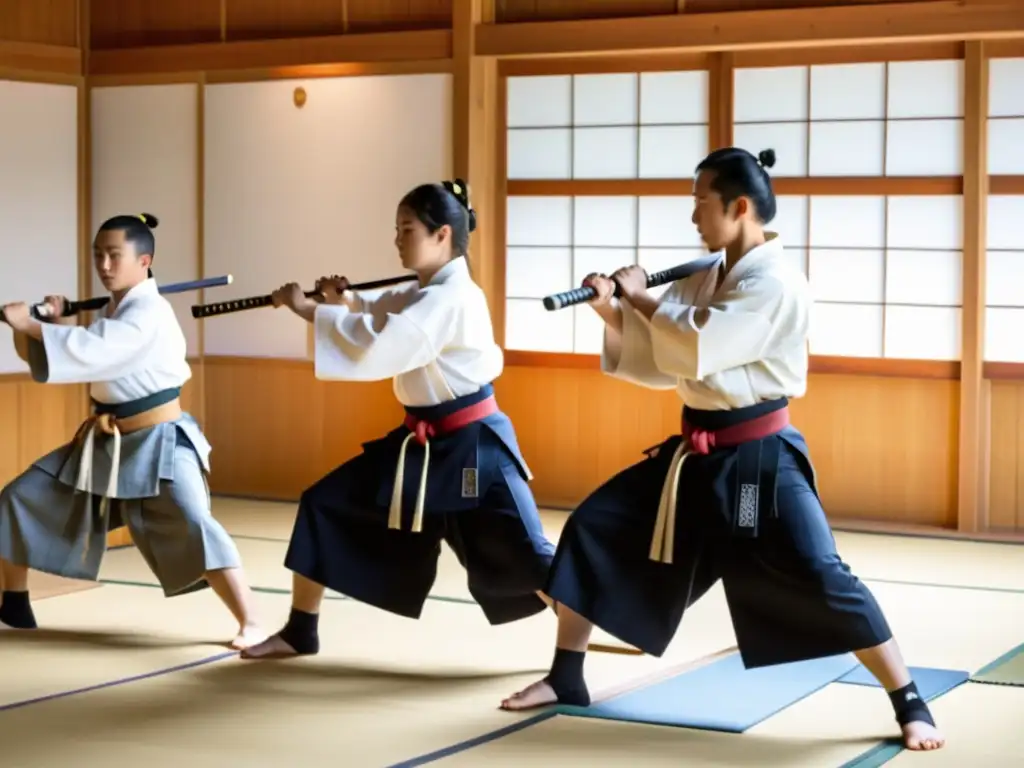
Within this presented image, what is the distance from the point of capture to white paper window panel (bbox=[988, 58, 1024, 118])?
6641 mm

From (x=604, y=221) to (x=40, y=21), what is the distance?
2.79 meters

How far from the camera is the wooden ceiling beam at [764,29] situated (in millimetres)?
6465

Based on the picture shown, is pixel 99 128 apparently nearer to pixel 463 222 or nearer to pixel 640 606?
pixel 463 222

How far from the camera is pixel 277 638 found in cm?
445

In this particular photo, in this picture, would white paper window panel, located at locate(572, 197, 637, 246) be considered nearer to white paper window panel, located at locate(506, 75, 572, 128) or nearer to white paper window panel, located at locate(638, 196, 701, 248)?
white paper window panel, located at locate(638, 196, 701, 248)

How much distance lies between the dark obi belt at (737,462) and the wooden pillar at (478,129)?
3.60 meters

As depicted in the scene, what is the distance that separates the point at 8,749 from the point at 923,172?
4.57m

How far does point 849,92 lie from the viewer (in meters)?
6.92

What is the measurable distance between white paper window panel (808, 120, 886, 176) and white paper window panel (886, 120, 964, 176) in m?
0.04

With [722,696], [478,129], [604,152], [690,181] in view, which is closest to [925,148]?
[690,181]

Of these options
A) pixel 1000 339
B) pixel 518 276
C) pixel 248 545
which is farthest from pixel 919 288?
pixel 248 545

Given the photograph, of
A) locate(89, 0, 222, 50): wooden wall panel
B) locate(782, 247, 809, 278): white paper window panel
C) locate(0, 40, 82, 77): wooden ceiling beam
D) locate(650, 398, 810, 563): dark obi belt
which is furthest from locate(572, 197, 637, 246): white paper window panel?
locate(650, 398, 810, 563): dark obi belt

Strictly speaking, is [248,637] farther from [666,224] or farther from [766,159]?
[666,224]

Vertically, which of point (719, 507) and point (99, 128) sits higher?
point (99, 128)
